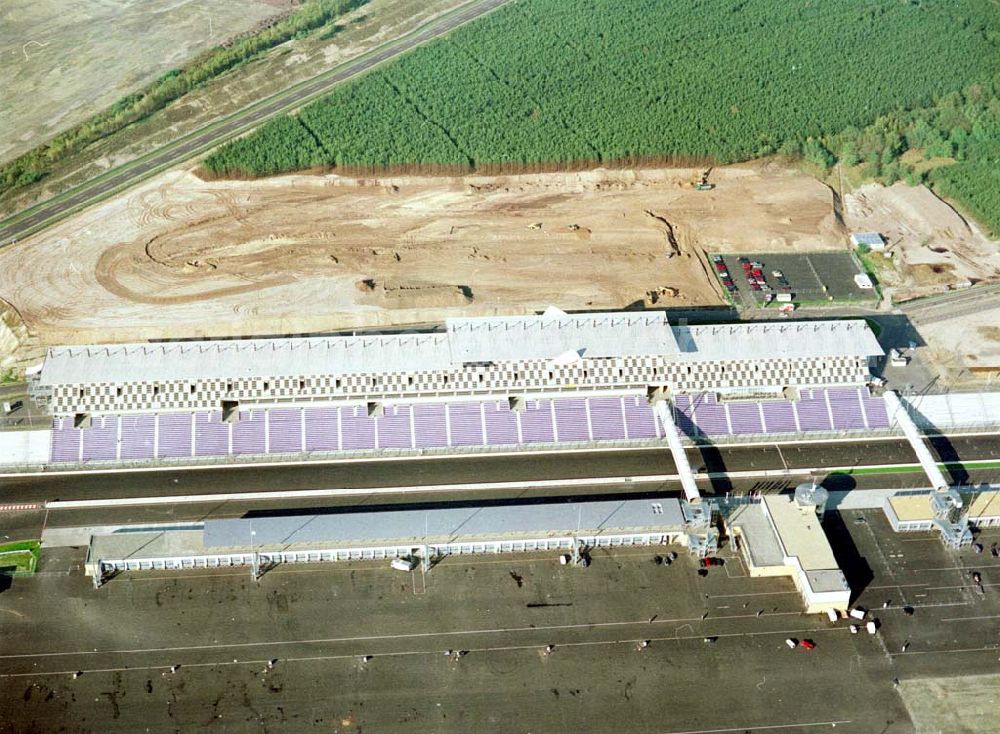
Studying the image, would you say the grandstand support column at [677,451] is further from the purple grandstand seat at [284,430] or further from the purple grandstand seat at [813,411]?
the purple grandstand seat at [284,430]

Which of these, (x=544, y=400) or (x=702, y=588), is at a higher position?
(x=544, y=400)

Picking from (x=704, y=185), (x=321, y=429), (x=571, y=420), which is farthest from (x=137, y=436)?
(x=704, y=185)

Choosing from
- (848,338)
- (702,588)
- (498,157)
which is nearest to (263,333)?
(498,157)

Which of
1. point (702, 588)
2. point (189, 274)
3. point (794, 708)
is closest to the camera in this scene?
point (794, 708)

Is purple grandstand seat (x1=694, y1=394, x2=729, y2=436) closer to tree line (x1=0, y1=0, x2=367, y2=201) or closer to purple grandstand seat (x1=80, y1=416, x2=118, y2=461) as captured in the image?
purple grandstand seat (x1=80, y1=416, x2=118, y2=461)

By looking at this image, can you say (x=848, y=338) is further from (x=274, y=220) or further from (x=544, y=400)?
(x=274, y=220)

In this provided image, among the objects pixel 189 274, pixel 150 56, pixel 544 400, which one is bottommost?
pixel 544 400

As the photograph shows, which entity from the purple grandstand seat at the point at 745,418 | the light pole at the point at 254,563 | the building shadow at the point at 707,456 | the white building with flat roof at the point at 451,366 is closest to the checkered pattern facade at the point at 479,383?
the white building with flat roof at the point at 451,366

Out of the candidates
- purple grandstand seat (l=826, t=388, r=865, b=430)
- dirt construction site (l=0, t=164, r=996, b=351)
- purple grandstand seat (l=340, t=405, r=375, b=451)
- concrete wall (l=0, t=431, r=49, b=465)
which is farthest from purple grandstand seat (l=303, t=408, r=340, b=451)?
purple grandstand seat (l=826, t=388, r=865, b=430)
